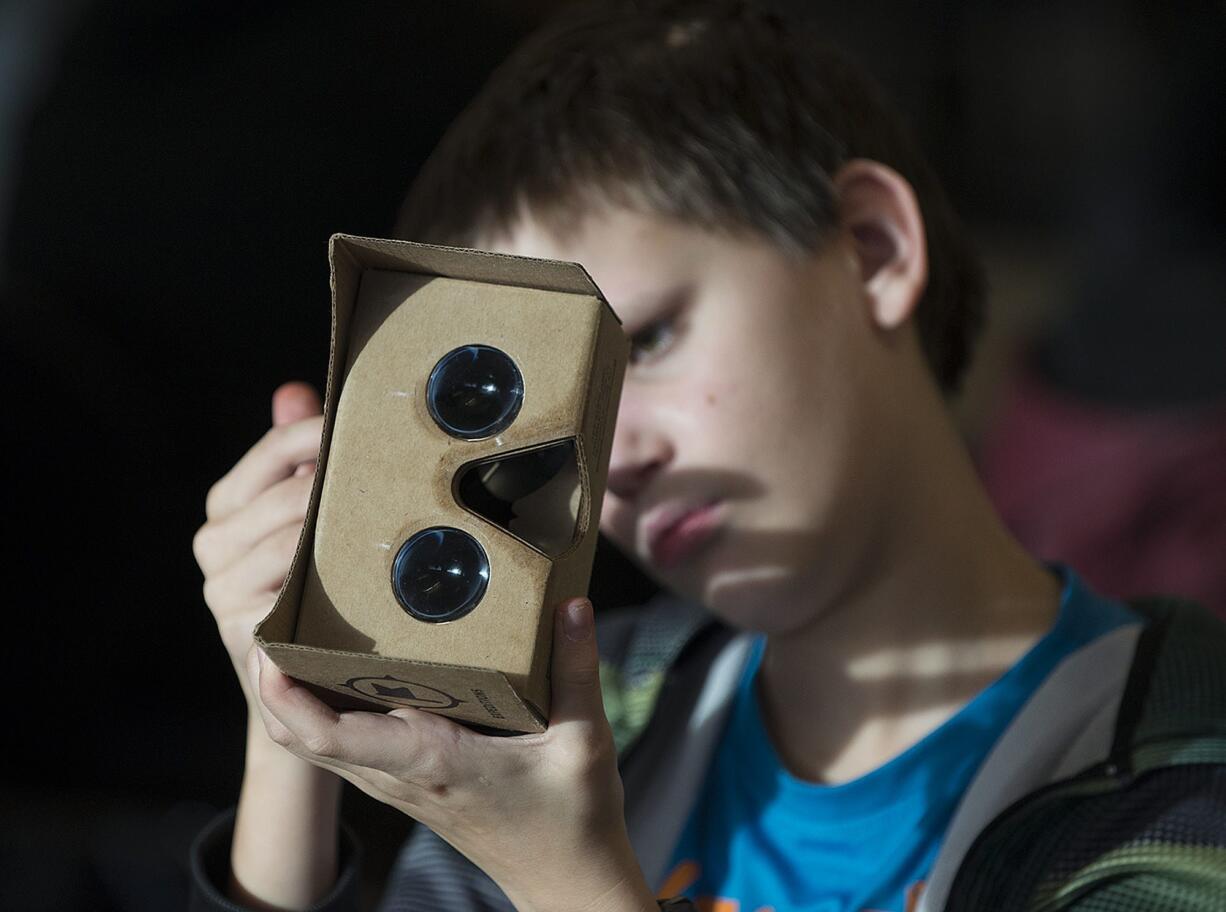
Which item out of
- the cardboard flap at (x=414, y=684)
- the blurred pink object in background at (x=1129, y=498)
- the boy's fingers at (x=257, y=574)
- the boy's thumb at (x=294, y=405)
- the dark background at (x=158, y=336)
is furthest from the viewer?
the blurred pink object in background at (x=1129, y=498)

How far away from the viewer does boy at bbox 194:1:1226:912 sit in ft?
2.67

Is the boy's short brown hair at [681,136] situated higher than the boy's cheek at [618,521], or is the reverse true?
the boy's short brown hair at [681,136]

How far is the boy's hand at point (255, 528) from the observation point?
0.76 metres

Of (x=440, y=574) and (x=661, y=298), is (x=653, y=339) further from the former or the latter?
(x=440, y=574)

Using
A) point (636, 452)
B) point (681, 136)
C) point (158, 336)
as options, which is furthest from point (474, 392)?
point (158, 336)

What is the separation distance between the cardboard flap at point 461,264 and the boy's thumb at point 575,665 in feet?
0.48

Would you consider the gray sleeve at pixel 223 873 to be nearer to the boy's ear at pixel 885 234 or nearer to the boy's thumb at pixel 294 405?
the boy's thumb at pixel 294 405

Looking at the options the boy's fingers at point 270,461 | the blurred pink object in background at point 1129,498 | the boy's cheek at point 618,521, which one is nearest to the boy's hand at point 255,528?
the boy's fingers at point 270,461

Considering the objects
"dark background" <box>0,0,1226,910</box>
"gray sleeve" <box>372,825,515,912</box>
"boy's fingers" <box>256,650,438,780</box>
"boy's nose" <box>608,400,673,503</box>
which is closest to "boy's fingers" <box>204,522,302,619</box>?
"boy's fingers" <box>256,650,438,780</box>

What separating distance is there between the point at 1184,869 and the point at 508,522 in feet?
1.47

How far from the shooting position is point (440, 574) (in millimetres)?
615

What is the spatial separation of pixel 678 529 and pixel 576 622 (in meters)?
0.28

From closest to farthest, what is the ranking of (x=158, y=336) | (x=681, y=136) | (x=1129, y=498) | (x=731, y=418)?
1. (x=731, y=418)
2. (x=681, y=136)
3. (x=158, y=336)
4. (x=1129, y=498)

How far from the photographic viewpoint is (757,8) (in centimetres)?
110
